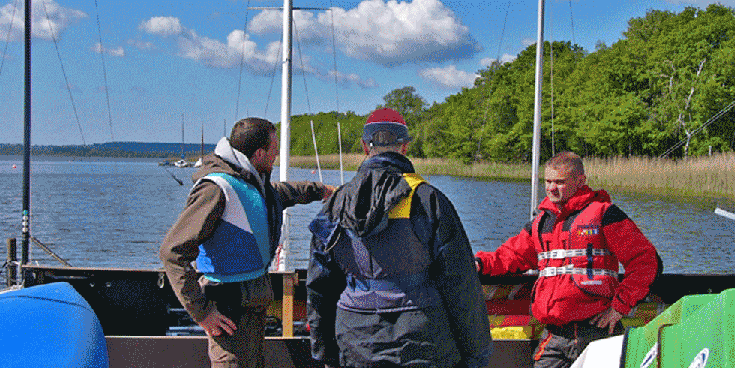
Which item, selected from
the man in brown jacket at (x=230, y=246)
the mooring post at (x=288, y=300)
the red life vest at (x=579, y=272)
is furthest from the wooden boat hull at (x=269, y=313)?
the man in brown jacket at (x=230, y=246)

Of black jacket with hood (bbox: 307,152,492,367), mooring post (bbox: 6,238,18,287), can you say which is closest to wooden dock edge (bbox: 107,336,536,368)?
black jacket with hood (bbox: 307,152,492,367)

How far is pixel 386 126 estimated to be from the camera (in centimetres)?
251

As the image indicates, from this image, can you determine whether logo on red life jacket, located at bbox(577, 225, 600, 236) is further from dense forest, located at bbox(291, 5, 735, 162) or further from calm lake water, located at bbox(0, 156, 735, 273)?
dense forest, located at bbox(291, 5, 735, 162)

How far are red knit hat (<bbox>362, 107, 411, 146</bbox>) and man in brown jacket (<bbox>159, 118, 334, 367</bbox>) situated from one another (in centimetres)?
67

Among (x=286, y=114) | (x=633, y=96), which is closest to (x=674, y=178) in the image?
(x=633, y=96)

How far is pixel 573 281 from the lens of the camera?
10.8 feet

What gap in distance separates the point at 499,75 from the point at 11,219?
4841 cm

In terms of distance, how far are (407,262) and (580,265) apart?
1355 mm

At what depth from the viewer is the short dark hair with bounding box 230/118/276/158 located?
3.01m

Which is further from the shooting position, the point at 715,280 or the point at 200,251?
the point at 715,280

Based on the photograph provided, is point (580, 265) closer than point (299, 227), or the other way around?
point (580, 265)

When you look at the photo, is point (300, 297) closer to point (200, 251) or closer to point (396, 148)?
point (200, 251)

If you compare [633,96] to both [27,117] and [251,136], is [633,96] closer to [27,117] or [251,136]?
[27,117]

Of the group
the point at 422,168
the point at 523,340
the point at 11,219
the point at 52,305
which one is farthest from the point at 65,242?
the point at 422,168
